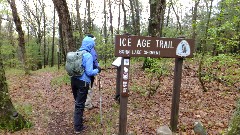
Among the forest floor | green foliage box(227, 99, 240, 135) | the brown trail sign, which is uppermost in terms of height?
the brown trail sign

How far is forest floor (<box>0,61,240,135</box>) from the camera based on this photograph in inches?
222

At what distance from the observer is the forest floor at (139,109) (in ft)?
18.5

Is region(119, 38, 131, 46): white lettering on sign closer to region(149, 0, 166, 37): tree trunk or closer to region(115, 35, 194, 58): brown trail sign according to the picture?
region(115, 35, 194, 58): brown trail sign

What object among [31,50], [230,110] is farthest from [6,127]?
[31,50]

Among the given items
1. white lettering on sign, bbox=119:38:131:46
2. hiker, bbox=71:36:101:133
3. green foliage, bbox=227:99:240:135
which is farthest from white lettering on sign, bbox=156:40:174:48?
green foliage, bbox=227:99:240:135

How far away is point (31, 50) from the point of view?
3150cm

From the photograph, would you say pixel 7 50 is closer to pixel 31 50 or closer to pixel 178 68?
pixel 31 50

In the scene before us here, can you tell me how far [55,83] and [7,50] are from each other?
65.1 ft

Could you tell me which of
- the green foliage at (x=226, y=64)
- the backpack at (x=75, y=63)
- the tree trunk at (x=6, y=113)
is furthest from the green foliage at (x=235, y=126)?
the tree trunk at (x=6, y=113)

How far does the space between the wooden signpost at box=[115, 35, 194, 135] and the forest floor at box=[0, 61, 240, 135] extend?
0.78m

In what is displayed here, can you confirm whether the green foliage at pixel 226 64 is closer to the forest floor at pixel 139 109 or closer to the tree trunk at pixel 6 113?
the forest floor at pixel 139 109

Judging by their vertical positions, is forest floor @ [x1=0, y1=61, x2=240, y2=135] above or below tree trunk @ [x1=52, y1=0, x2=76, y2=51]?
below

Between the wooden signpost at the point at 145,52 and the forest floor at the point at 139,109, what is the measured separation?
2.56ft

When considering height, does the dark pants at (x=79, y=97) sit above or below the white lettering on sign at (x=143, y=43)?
below
